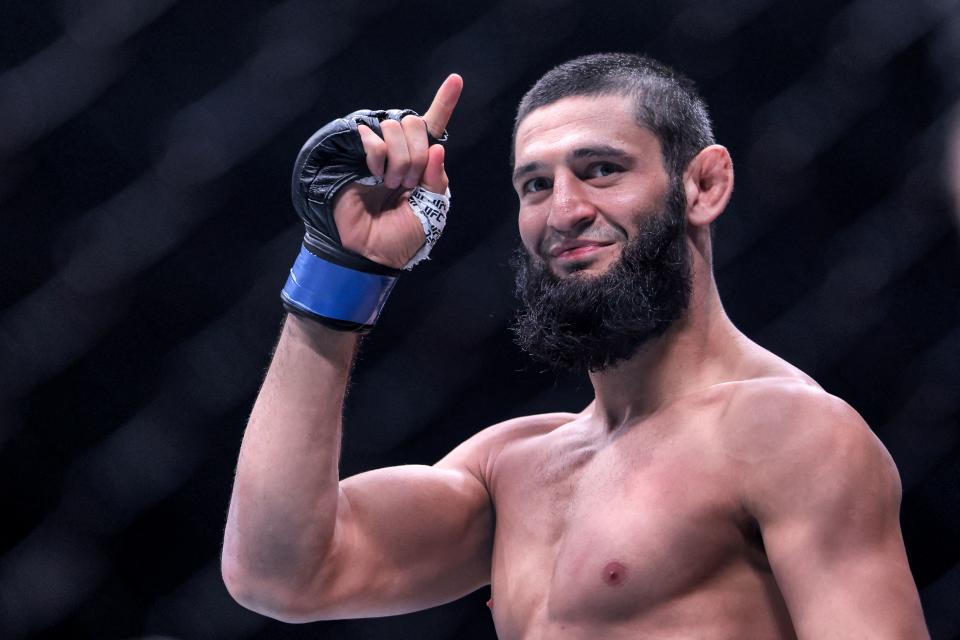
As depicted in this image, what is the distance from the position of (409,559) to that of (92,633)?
0.78 meters

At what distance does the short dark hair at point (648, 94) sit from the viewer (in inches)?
55.2

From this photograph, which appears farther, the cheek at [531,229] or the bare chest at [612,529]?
the cheek at [531,229]

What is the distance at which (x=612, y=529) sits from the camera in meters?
1.25

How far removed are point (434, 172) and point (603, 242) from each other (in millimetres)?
218

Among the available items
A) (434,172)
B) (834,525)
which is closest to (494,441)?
(434,172)

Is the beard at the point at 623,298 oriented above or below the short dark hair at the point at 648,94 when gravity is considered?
below

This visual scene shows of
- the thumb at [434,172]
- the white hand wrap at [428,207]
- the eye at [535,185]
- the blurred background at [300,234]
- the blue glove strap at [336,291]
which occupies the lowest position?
the blurred background at [300,234]

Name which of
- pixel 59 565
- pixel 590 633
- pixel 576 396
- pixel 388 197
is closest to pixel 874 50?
pixel 576 396

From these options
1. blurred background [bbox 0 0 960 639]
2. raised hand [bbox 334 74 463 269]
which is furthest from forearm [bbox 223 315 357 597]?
blurred background [bbox 0 0 960 639]

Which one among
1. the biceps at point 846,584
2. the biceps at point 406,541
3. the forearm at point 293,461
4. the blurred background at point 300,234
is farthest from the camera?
the blurred background at point 300,234

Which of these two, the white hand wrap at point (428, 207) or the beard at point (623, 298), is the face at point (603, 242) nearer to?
the beard at point (623, 298)

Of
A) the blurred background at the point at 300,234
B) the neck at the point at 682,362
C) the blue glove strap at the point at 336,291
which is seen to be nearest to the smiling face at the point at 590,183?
the neck at the point at 682,362

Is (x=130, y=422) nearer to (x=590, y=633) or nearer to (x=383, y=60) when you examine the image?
(x=383, y=60)

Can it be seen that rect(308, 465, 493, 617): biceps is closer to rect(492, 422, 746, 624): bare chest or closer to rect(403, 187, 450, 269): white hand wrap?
rect(492, 422, 746, 624): bare chest
